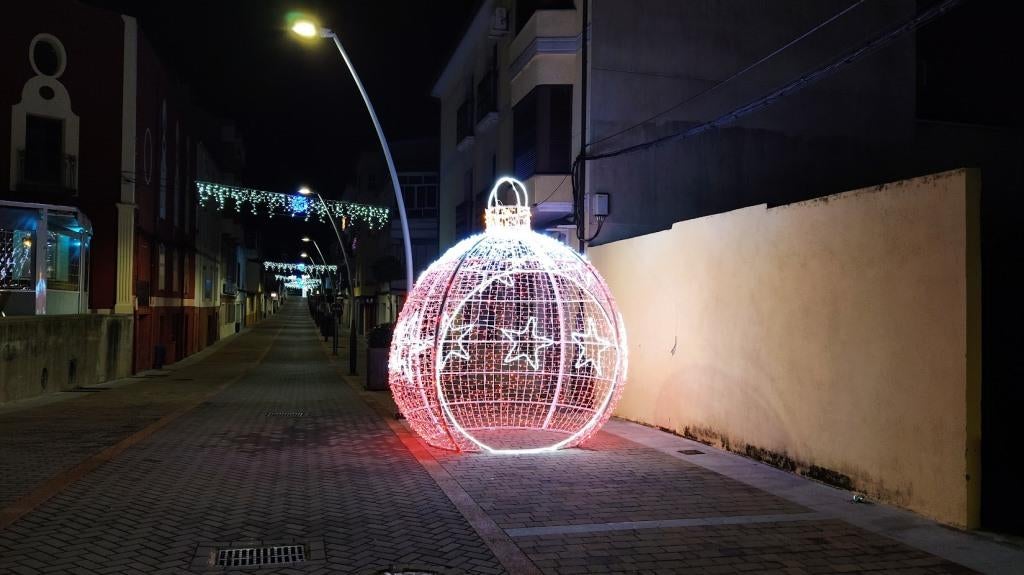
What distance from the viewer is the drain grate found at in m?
5.34

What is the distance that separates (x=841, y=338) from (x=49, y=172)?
20306 mm

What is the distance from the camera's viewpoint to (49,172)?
65.9ft

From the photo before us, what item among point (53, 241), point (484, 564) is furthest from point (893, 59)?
point (53, 241)

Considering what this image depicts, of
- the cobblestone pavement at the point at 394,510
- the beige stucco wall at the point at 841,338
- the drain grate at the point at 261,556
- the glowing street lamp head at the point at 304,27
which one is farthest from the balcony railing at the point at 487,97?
the drain grate at the point at 261,556

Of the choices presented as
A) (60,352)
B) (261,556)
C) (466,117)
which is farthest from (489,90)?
(261,556)

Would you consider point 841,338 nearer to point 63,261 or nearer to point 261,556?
point 261,556

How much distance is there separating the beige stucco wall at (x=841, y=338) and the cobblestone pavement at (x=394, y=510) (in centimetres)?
82

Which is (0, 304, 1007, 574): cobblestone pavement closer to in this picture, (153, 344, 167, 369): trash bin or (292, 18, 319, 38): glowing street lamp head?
(292, 18, 319, 38): glowing street lamp head

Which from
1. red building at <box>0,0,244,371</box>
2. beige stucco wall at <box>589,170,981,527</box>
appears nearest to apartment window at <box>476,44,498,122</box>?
red building at <box>0,0,244,371</box>

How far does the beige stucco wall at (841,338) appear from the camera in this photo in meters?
6.13

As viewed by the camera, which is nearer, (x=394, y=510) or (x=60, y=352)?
(x=394, y=510)

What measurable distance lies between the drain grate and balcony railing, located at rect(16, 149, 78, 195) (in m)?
17.8

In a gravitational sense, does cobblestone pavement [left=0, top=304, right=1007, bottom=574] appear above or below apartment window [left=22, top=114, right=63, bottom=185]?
below

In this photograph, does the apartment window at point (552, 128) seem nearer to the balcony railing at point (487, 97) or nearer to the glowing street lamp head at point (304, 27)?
the balcony railing at point (487, 97)
